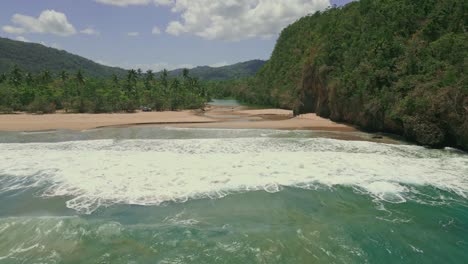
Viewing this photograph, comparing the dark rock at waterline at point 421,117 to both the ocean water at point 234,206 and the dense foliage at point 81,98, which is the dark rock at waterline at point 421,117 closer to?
the ocean water at point 234,206

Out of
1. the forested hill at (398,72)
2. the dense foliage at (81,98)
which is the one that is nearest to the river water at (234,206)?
the forested hill at (398,72)

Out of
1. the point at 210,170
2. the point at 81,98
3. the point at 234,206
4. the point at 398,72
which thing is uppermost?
the point at 398,72

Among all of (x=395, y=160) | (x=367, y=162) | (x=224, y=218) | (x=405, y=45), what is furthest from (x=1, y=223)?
Answer: (x=405, y=45)

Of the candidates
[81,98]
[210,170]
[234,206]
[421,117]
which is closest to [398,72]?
[421,117]

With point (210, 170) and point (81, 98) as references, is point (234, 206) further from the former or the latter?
point (81, 98)

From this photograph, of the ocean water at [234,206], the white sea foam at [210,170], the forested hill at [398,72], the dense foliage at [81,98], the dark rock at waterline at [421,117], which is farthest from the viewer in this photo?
the dense foliage at [81,98]

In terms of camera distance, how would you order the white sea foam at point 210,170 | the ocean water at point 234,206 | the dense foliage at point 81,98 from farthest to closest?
the dense foliage at point 81,98 → the white sea foam at point 210,170 → the ocean water at point 234,206
